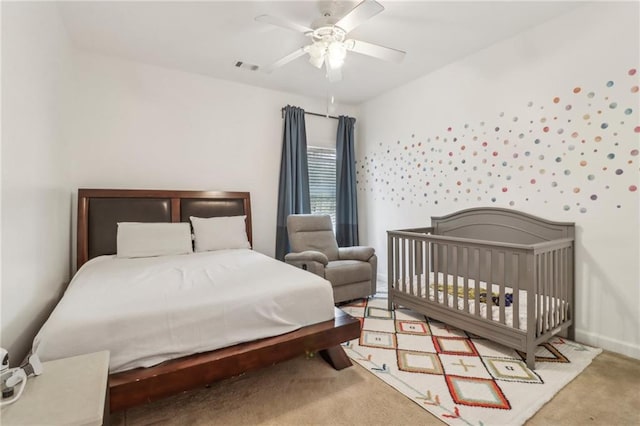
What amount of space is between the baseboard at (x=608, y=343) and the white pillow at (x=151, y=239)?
3389mm

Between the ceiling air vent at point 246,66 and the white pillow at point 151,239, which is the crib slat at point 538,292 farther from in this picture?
the ceiling air vent at point 246,66

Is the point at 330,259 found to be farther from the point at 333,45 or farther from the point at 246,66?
the point at 246,66

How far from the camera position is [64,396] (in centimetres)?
97

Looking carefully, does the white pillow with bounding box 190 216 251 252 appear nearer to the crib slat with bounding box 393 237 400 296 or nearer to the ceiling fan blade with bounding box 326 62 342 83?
the crib slat with bounding box 393 237 400 296

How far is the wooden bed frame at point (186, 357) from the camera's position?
4.61 ft

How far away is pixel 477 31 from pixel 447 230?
1843 millimetres

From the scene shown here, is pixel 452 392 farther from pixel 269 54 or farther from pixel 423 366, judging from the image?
pixel 269 54

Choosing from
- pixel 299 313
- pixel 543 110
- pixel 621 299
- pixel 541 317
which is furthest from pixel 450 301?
pixel 543 110

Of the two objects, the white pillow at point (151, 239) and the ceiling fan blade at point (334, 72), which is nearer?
the ceiling fan blade at point (334, 72)

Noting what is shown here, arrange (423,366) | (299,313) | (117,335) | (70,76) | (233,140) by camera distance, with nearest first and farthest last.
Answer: (117,335) → (299,313) → (423,366) → (70,76) → (233,140)

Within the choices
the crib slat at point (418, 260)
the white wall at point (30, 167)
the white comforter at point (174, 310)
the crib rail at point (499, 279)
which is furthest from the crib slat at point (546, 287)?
the white wall at point (30, 167)

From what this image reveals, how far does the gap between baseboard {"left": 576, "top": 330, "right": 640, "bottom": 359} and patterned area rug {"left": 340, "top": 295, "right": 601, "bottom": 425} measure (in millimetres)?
81

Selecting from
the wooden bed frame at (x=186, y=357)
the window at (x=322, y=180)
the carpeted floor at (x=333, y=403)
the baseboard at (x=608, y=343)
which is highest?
the window at (x=322, y=180)

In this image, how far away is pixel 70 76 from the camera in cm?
283
